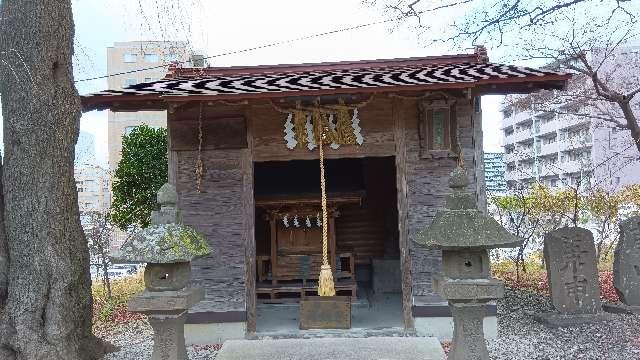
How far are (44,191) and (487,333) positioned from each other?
6298 millimetres

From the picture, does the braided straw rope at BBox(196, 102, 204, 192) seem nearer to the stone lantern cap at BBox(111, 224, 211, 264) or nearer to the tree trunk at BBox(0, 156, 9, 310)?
the stone lantern cap at BBox(111, 224, 211, 264)

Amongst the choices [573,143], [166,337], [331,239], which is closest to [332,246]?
[331,239]

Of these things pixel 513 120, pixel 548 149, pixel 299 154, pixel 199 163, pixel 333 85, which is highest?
pixel 513 120

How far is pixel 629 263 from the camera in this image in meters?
8.23

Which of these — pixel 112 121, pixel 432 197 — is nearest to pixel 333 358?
pixel 432 197

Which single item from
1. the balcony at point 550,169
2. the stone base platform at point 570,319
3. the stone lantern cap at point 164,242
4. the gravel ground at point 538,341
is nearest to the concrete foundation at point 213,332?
the gravel ground at point 538,341

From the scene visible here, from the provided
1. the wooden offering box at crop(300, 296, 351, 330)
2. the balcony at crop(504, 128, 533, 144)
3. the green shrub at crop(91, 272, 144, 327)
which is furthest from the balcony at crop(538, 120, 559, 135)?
the wooden offering box at crop(300, 296, 351, 330)

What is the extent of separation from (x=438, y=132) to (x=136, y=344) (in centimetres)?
555

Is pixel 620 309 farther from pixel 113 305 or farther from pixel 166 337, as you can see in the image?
pixel 113 305

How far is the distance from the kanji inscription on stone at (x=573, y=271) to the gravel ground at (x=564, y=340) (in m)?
0.37

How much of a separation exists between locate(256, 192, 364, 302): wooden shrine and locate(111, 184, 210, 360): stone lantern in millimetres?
4037

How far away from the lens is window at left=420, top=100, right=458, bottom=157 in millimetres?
7375

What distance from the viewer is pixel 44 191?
6.19 metres

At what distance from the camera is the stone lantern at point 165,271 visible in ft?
18.2
